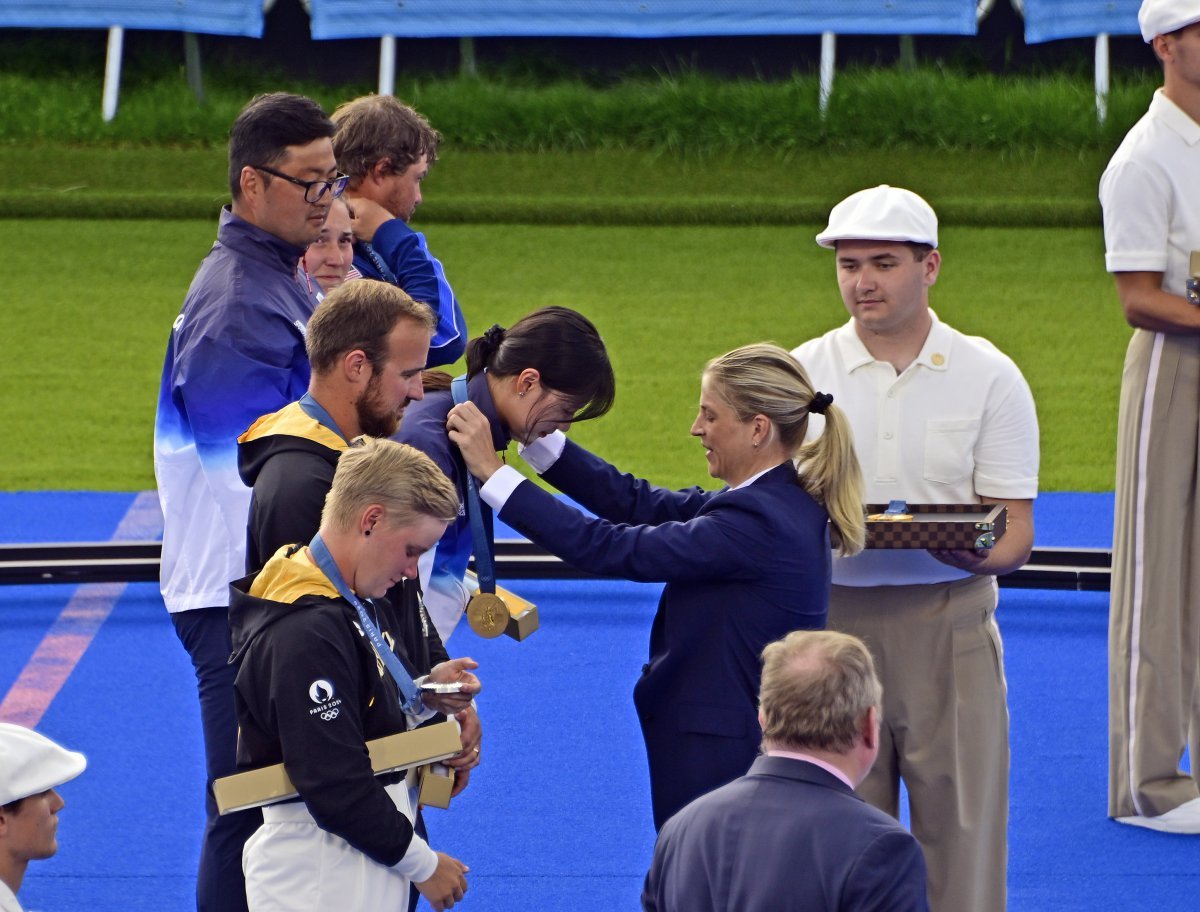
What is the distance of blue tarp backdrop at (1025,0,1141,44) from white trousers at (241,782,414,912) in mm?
11907

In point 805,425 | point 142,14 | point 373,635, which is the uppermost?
point 142,14

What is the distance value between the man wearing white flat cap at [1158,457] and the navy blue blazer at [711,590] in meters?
1.74

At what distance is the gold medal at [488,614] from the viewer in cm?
398

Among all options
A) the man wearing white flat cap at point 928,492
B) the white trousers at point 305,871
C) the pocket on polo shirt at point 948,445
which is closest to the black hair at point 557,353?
the man wearing white flat cap at point 928,492

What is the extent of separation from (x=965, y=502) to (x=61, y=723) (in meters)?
3.50

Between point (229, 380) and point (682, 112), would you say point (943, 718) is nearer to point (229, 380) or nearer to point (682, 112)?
point (229, 380)

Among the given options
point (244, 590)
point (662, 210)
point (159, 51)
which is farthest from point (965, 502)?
point (159, 51)

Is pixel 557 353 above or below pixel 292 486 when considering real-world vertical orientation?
above

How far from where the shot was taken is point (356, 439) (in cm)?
358

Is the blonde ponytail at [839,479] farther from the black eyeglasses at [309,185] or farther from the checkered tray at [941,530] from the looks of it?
the black eyeglasses at [309,185]

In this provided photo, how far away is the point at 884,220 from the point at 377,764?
71.2 inches

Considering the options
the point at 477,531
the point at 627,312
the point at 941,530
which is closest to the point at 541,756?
the point at 477,531

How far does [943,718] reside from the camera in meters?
4.32

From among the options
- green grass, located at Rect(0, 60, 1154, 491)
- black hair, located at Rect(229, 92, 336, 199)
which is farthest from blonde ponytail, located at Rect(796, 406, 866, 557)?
green grass, located at Rect(0, 60, 1154, 491)
